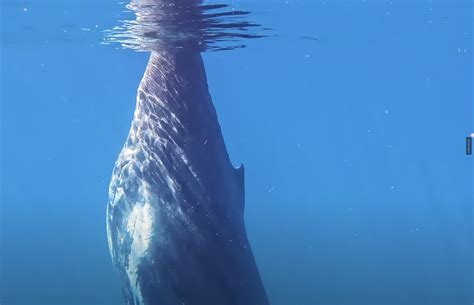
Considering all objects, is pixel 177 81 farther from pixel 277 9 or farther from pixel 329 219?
pixel 329 219

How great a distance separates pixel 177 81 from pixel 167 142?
1.03m

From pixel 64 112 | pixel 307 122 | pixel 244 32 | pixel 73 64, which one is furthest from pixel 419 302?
pixel 307 122

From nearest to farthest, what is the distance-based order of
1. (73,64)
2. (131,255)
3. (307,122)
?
(131,255) → (73,64) → (307,122)

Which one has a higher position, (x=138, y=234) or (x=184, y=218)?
(x=184, y=218)

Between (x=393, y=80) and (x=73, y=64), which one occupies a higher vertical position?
(x=73, y=64)

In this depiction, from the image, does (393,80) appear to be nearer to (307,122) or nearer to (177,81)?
(177,81)

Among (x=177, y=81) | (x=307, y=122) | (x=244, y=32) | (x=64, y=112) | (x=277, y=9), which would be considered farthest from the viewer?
(x=307, y=122)

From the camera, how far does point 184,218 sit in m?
9.20

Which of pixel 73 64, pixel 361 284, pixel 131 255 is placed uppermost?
pixel 73 64

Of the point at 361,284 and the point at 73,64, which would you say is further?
the point at 73,64

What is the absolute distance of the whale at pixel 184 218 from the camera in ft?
29.7

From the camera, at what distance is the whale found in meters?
9.05

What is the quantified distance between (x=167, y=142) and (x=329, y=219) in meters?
77.3

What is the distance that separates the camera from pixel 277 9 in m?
16.4
